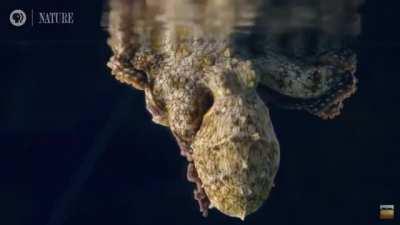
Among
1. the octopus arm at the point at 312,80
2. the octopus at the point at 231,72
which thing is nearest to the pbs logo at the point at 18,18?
the octopus at the point at 231,72

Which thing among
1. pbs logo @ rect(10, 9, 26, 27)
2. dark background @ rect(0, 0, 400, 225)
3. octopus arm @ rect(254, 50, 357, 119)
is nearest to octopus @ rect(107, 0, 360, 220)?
octopus arm @ rect(254, 50, 357, 119)

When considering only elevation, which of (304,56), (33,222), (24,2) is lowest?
(33,222)

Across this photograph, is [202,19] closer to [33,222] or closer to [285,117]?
[285,117]

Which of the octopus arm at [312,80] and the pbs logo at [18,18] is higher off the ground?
the pbs logo at [18,18]

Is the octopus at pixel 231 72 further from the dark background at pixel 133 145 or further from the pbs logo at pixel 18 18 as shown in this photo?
the pbs logo at pixel 18 18

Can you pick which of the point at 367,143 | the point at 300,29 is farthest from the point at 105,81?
the point at 367,143

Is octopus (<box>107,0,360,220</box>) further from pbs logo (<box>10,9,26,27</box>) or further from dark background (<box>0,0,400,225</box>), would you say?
pbs logo (<box>10,9,26,27</box>)
